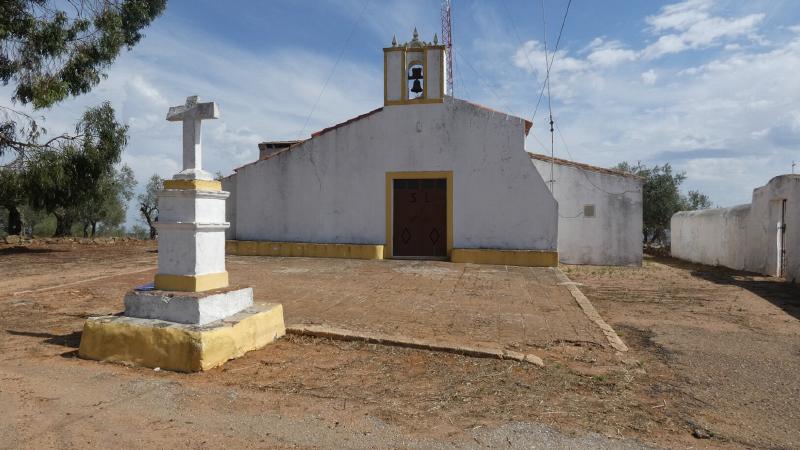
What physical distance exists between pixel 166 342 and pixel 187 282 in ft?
1.76

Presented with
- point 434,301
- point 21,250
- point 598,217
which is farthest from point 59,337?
point 21,250

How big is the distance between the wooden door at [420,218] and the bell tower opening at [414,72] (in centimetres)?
216

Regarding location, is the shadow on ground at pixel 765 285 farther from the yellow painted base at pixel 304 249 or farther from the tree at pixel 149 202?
the tree at pixel 149 202

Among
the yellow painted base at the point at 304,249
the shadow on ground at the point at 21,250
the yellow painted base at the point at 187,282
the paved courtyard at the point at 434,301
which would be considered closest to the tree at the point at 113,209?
the shadow on ground at the point at 21,250

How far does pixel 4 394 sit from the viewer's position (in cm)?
309

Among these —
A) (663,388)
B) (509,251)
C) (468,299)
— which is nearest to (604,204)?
(509,251)

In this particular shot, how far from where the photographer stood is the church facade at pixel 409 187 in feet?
40.3

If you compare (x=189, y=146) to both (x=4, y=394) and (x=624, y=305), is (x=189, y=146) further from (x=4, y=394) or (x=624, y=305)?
(x=624, y=305)

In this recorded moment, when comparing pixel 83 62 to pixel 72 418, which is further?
pixel 83 62

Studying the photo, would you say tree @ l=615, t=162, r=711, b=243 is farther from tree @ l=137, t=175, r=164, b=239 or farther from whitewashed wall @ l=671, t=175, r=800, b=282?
tree @ l=137, t=175, r=164, b=239

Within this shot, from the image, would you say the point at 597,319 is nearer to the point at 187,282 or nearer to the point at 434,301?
the point at 434,301

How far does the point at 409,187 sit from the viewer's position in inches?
512

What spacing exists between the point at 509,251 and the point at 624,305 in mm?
4901

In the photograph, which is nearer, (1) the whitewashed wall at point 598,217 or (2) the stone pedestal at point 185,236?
(2) the stone pedestal at point 185,236
